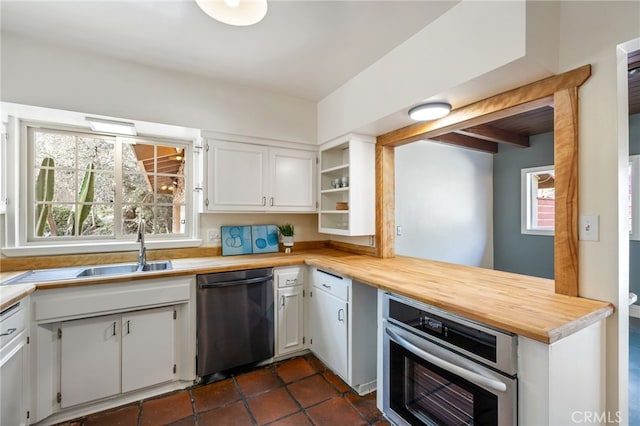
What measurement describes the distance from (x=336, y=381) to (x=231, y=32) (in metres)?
2.58

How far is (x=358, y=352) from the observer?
2.03 m

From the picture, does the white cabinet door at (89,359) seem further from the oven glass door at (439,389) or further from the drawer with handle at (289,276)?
the oven glass door at (439,389)

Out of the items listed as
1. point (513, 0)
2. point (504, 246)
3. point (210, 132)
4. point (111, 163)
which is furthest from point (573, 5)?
point (504, 246)

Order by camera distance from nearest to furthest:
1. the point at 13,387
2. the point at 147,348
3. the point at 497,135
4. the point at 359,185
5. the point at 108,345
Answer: the point at 13,387 < the point at 108,345 < the point at 147,348 < the point at 359,185 < the point at 497,135

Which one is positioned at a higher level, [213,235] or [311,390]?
[213,235]

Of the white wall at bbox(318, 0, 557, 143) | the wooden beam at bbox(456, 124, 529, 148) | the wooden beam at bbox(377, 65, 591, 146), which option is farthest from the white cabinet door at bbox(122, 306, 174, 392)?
the wooden beam at bbox(456, 124, 529, 148)

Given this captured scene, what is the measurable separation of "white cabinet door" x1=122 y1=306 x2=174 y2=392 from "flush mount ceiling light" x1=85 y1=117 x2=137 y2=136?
1437 mm

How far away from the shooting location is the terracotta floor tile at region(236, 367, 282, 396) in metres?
2.08

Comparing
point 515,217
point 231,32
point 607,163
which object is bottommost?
point 515,217

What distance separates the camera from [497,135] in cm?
378

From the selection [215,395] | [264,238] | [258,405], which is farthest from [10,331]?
[264,238]

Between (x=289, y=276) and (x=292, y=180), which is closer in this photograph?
(x=289, y=276)

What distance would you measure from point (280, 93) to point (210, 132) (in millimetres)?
790

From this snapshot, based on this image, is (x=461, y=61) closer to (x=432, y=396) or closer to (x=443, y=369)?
(x=443, y=369)
